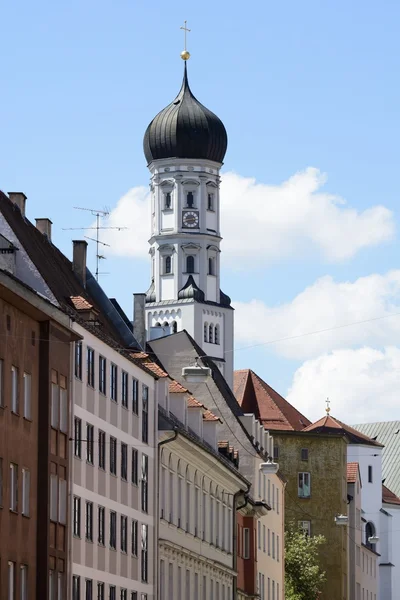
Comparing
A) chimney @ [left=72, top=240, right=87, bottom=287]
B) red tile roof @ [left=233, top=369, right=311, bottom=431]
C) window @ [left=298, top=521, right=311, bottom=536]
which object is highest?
red tile roof @ [left=233, top=369, right=311, bottom=431]

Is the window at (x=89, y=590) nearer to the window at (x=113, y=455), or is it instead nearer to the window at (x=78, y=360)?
the window at (x=113, y=455)

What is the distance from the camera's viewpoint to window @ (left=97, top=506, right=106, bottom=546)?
52.3 m

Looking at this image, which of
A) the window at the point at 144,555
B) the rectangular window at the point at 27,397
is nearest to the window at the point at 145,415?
the window at the point at 144,555

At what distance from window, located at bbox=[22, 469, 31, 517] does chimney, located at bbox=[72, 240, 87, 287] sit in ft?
55.2

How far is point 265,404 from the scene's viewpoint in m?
127

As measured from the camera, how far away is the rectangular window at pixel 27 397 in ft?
151

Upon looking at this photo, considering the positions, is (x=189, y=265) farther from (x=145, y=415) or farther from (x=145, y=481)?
(x=145, y=481)

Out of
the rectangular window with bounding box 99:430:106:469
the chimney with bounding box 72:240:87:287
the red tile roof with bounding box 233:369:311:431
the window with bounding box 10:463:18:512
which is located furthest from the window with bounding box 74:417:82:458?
the red tile roof with bounding box 233:369:311:431

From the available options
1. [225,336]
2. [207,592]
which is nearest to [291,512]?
[207,592]

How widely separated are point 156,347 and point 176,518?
18328mm

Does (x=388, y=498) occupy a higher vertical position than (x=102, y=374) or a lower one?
higher

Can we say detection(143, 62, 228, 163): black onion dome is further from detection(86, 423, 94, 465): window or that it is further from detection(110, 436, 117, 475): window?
detection(86, 423, 94, 465): window

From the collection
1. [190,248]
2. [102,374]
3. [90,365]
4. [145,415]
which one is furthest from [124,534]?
[190,248]

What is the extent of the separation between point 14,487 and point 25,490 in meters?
1.09
